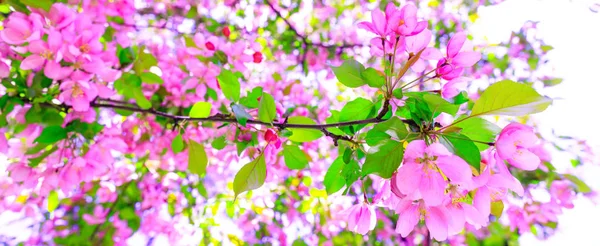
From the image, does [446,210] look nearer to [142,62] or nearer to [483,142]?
[483,142]

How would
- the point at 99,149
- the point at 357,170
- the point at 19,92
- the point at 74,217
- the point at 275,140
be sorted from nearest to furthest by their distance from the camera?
the point at 357,170, the point at 275,140, the point at 19,92, the point at 99,149, the point at 74,217

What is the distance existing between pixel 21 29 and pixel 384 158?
0.91 m

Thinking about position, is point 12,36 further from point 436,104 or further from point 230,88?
point 436,104

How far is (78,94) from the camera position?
990 mm

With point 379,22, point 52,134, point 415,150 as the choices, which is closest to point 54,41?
point 52,134

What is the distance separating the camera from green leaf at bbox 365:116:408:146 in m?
0.57

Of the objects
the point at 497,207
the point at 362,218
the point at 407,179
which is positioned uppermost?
the point at 407,179

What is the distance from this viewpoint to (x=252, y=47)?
1445mm

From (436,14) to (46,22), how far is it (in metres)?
2.54

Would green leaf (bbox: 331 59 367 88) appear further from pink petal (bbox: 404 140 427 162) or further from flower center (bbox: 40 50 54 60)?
Result: flower center (bbox: 40 50 54 60)

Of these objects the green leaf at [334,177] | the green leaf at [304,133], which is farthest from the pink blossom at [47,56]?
the green leaf at [334,177]

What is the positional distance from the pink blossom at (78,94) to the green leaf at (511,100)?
929mm

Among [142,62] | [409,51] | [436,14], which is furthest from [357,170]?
[436,14]

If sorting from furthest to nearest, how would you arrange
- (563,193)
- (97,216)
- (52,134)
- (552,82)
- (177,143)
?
(552,82) → (563,193) → (97,216) → (177,143) → (52,134)
